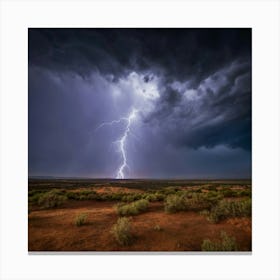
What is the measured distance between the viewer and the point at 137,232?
3.17m

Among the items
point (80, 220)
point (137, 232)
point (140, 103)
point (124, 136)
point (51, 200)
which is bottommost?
point (137, 232)

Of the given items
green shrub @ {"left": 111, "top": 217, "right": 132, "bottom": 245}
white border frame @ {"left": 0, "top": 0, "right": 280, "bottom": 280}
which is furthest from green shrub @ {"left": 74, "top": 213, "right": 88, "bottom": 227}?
green shrub @ {"left": 111, "top": 217, "right": 132, "bottom": 245}

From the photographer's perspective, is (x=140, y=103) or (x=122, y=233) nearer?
(x=122, y=233)

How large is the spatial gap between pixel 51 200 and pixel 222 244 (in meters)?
3.51

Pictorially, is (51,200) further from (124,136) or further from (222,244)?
(222,244)

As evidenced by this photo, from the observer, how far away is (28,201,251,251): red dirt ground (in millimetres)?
3043

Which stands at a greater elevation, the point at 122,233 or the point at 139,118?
the point at 139,118

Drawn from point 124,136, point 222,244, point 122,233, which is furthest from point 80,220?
point 222,244

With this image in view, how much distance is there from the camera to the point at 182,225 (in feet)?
10.9

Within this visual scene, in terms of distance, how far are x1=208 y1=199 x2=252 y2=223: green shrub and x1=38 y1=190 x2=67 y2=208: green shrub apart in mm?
3252
